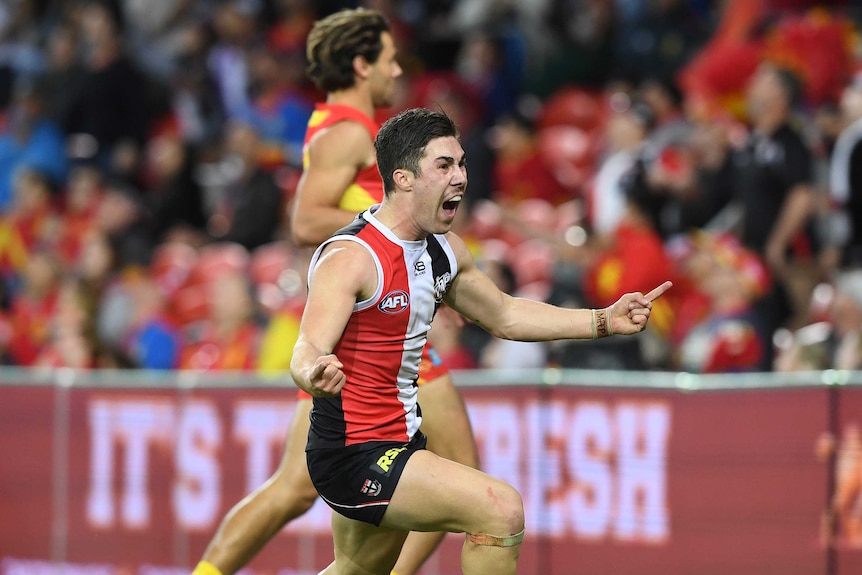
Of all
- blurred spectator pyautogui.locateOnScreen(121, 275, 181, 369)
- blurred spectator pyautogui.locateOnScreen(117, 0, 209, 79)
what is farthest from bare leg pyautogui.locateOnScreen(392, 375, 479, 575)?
blurred spectator pyautogui.locateOnScreen(117, 0, 209, 79)

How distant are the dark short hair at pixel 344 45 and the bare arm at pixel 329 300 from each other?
4.71 ft

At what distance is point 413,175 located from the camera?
5.09m

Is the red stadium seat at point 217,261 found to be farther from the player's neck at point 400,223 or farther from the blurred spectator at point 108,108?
the player's neck at point 400,223

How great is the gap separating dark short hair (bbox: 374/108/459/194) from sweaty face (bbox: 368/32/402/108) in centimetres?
114

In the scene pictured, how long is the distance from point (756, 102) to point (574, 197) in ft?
8.44

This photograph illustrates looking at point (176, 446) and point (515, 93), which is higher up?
point (515, 93)

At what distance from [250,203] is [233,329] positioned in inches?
80.7

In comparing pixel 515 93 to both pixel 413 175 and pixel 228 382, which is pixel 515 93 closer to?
pixel 228 382

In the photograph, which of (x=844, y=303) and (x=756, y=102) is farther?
(x=756, y=102)

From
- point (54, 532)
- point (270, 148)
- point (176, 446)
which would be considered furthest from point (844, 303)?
point (270, 148)

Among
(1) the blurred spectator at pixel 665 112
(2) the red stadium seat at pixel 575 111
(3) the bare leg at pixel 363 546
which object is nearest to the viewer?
(3) the bare leg at pixel 363 546

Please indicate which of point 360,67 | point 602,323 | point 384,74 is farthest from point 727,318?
point 602,323

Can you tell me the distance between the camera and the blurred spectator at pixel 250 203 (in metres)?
12.6

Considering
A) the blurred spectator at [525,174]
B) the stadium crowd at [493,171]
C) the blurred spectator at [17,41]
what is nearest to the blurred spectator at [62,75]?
the stadium crowd at [493,171]
